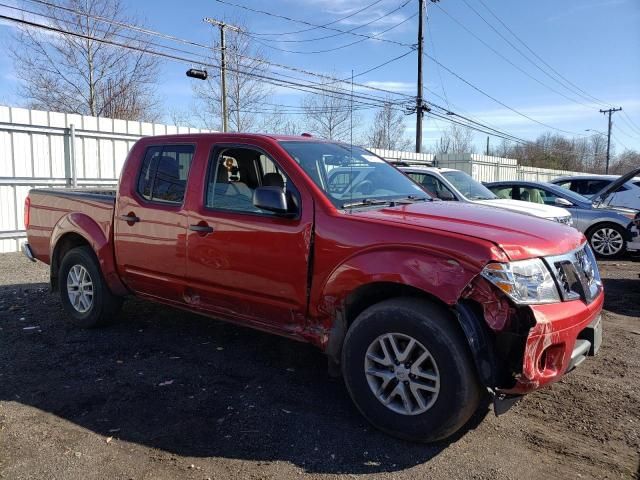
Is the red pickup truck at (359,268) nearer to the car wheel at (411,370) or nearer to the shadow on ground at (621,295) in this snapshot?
the car wheel at (411,370)

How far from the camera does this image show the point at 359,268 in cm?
332

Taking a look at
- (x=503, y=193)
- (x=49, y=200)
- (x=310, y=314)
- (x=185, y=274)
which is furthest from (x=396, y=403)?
(x=503, y=193)

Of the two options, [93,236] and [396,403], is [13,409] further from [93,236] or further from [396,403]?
[396,403]

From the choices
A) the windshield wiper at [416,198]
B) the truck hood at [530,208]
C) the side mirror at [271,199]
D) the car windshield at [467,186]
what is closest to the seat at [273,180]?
the side mirror at [271,199]

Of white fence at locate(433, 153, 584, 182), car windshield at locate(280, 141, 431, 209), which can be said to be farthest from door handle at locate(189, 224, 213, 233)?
white fence at locate(433, 153, 584, 182)

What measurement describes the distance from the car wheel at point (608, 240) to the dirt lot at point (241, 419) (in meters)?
5.87

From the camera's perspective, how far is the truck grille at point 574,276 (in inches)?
122

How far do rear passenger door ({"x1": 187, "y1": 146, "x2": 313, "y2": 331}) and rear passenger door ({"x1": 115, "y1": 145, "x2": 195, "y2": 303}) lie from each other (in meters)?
0.19

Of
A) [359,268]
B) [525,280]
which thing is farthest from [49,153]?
[525,280]

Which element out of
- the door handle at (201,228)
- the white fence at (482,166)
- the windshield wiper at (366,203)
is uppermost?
the white fence at (482,166)

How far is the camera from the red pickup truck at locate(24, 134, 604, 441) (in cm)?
293

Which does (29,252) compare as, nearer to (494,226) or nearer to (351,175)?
(351,175)

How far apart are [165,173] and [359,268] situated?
91.2 inches

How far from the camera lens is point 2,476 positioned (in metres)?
2.87
